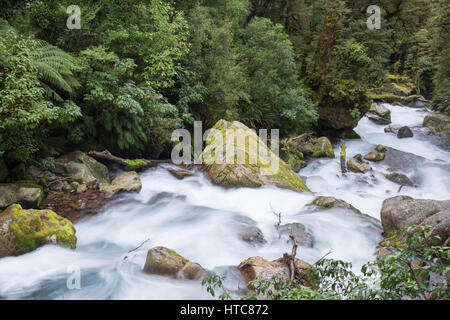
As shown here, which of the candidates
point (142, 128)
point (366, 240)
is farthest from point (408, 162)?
point (142, 128)

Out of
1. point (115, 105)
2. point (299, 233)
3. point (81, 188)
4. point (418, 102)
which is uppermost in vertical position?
point (115, 105)

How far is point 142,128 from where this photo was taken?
29.9 ft

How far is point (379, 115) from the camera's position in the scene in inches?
758

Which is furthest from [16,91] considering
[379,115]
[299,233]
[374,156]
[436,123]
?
[436,123]

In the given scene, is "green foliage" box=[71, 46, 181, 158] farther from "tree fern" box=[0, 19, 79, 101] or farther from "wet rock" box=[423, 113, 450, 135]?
"wet rock" box=[423, 113, 450, 135]

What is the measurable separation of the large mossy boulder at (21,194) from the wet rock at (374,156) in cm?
1280

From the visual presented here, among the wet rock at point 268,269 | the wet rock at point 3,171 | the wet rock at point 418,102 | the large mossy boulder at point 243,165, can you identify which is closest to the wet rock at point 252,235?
the wet rock at point 268,269

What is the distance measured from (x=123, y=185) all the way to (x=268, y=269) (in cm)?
499

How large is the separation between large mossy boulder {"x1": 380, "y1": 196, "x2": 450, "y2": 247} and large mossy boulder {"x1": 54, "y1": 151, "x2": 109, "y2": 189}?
23.4 feet

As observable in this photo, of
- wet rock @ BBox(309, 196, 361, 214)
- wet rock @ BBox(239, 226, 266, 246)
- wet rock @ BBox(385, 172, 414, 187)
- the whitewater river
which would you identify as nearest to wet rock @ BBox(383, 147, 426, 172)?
wet rock @ BBox(385, 172, 414, 187)

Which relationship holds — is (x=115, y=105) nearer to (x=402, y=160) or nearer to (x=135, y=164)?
(x=135, y=164)

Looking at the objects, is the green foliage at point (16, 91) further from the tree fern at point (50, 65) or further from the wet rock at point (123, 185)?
the wet rock at point (123, 185)
